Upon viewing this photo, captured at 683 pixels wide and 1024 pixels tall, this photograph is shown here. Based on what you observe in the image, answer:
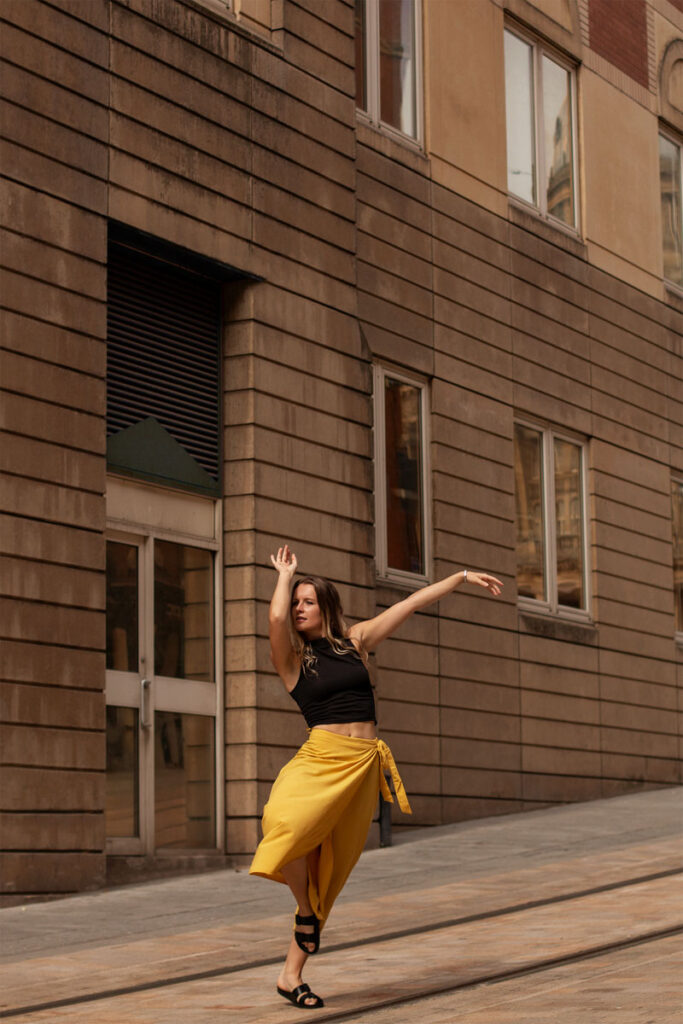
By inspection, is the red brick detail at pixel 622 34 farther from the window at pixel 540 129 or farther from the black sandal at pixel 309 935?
the black sandal at pixel 309 935

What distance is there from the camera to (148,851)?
Result: 12.9 m

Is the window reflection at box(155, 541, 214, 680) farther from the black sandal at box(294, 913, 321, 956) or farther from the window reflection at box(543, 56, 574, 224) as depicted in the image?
the window reflection at box(543, 56, 574, 224)

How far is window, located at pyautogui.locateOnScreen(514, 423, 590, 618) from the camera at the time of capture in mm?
18578

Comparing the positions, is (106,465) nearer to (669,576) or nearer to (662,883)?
(662,883)

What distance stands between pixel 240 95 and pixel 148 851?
240 inches

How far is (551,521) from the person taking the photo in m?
19.0

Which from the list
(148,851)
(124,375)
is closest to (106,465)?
(124,375)

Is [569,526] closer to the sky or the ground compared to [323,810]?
closer to the sky

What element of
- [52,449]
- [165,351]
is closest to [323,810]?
[52,449]

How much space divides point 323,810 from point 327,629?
0.83 metres

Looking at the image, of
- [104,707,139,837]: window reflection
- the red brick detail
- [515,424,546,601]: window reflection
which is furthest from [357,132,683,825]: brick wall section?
[104,707,139,837]: window reflection

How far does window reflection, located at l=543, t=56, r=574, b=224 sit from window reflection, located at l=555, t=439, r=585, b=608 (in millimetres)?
2832

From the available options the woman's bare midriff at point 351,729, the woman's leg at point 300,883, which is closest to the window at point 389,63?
the woman's bare midriff at point 351,729

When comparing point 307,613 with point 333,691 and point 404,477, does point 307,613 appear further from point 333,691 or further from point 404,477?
point 404,477
